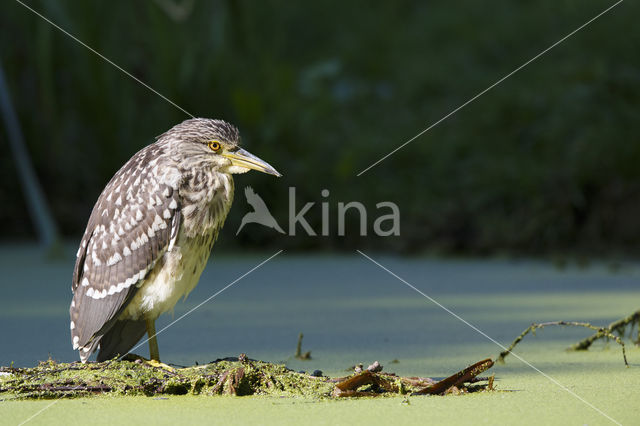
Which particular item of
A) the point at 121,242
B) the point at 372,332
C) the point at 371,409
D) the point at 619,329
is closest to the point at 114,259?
the point at 121,242

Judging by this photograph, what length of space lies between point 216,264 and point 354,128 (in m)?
2.80

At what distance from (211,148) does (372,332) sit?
1.08 meters

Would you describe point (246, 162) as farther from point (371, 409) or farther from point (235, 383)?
point (371, 409)

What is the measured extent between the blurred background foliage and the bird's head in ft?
11.6

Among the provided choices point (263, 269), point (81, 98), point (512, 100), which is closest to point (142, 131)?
point (81, 98)

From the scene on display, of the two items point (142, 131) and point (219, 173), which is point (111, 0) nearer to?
point (142, 131)

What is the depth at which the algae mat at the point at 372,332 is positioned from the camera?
78.7 inches

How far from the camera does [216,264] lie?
554 centimetres

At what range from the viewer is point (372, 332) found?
3305 mm

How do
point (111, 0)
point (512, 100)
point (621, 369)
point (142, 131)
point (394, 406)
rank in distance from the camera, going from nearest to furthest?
point (394, 406)
point (621, 369)
point (142, 131)
point (111, 0)
point (512, 100)

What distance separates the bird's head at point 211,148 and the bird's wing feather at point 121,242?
0.09 metres

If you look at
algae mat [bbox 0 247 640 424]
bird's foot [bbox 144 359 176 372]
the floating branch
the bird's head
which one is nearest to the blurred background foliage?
algae mat [bbox 0 247 640 424]

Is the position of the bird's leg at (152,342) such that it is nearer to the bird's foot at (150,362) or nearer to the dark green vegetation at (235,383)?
the bird's foot at (150,362)

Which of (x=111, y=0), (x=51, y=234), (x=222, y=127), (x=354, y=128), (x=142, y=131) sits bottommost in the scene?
(x=222, y=127)
